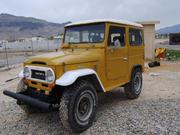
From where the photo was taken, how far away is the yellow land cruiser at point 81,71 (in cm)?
455

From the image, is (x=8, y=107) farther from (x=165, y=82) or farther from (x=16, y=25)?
(x=16, y=25)

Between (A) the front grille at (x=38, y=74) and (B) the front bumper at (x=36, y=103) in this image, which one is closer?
(B) the front bumper at (x=36, y=103)

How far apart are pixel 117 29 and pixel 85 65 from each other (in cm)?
162

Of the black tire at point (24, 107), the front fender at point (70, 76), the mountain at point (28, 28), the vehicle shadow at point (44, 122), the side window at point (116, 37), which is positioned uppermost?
the mountain at point (28, 28)

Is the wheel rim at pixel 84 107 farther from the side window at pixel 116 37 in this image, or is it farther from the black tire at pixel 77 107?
the side window at pixel 116 37

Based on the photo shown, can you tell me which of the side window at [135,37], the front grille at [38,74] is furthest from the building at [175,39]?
the front grille at [38,74]

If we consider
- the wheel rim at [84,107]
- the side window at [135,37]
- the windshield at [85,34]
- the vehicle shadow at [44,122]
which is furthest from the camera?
the side window at [135,37]

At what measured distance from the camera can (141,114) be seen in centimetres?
570

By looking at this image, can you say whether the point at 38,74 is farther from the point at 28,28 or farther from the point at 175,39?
the point at 28,28

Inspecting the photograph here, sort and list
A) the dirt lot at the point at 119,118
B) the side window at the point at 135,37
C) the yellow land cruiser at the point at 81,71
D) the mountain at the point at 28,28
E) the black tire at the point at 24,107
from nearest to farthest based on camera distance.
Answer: the yellow land cruiser at the point at 81,71, the dirt lot at the point at 119,118, the black tire at the point at 24,107, the side window at the point at 135,37, the mountain at the point at 28,28

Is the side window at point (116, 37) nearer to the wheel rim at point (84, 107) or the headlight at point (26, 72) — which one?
the wheel rim at point (84, 107)

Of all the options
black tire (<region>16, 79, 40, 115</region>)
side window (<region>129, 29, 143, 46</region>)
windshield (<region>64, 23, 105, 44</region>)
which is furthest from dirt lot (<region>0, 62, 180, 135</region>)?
windshield (<region>64, 23, 105, 44</region>)

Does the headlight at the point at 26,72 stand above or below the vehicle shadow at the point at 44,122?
above

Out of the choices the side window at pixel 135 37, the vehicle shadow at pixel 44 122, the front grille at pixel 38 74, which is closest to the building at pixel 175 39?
the side window at pixel 135 37
